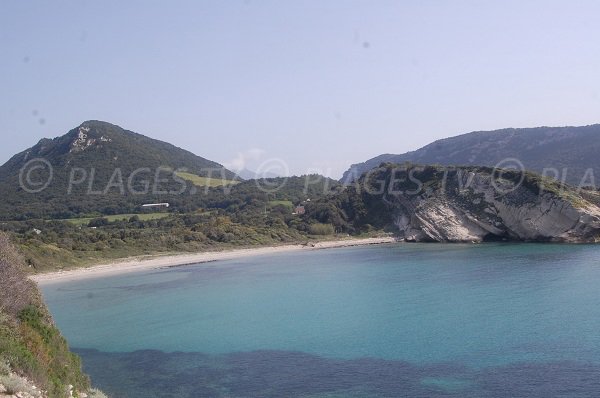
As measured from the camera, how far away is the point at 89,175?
103m

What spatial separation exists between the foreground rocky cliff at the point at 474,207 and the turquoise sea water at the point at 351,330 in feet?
41.2

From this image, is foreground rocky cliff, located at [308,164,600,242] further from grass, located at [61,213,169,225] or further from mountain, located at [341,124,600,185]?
mountain, located at [341,124,600,185]

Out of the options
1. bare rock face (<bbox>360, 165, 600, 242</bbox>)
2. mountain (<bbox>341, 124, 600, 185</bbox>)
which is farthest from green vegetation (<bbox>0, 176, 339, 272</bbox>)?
mountain (<bbox>341, 124, 600, 185</bbox>)

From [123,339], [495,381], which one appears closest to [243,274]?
[123,339]

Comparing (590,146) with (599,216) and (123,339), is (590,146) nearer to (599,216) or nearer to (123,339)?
(599,216)

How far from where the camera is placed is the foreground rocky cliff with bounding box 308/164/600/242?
57688 millimetres

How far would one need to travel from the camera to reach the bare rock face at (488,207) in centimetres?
5738

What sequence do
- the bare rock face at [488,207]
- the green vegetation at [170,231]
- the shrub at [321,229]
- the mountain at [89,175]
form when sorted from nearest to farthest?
the green vegetation at [170,231]
the bare rock face at [488,207]
the shrub at [321,229]
the mountain at [89,175]

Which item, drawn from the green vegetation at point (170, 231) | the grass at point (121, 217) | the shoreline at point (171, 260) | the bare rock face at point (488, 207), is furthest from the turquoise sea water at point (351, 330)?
the grass at point (121, 217)

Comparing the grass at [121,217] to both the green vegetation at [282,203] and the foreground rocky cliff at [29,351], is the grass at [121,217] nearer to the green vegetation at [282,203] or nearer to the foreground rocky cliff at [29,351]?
the green vegetation at [282,203]

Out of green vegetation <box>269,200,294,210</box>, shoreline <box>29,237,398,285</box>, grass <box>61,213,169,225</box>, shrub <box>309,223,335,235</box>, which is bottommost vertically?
shoreline <box>29,237,398,285</box>

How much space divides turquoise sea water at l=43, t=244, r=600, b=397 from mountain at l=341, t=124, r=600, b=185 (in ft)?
234

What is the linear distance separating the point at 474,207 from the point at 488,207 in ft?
5.45

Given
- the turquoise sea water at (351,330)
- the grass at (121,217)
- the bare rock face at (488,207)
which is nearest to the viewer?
the turquoise sea water at (351,330)
